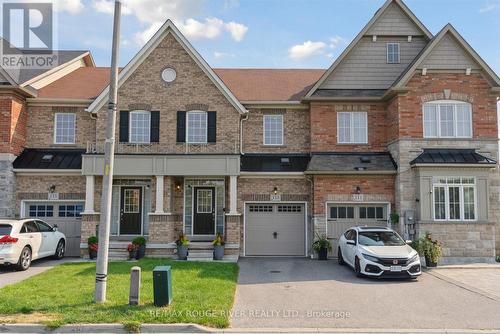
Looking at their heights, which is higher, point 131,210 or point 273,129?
point 273,129

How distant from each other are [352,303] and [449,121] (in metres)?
10.7

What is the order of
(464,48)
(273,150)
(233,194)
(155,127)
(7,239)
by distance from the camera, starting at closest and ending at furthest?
(7,239), (464,48), (233,194), (155,127), (273,150)

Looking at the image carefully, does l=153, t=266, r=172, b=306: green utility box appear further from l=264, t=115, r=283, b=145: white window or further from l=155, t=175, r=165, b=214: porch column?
l=264, t=115, r=283, b=145: white window

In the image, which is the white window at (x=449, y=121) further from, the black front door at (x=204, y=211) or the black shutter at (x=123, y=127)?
the black shutter at (x=123, y=127)

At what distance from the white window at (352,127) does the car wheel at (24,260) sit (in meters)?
13.0

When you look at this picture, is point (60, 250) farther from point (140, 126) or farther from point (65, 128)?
point (140, 126)

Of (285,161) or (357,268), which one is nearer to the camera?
(357,268)

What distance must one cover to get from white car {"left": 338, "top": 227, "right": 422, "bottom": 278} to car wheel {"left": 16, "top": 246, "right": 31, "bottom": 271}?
10.8 metres

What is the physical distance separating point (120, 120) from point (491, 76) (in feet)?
51.2

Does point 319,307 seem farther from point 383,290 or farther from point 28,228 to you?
point 28,228

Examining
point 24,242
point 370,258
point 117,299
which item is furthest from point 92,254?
point 370,258

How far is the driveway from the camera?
39.7 feet

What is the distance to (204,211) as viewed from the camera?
18.6 meters

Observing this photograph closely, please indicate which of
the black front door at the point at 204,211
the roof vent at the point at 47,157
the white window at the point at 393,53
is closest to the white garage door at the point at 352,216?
the black front door at the point at 204,211
